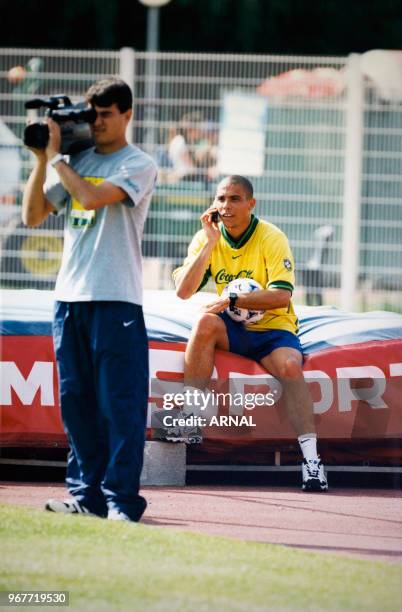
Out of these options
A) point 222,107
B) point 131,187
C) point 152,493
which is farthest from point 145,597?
point 222,107

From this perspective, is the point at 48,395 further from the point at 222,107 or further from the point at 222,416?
the point at 222,107

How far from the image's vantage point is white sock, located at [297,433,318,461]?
7.59 metres

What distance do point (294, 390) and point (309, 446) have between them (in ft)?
1.09

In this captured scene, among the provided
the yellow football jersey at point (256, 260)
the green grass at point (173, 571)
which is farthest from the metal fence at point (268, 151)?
the green grass at point (173, 571)

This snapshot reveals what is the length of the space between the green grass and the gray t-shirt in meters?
1.02

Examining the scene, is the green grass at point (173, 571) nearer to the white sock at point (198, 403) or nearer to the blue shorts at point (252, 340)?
the white sock at point (198, 403)

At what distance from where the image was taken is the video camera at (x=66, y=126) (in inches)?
239

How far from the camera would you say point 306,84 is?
13.8 metres

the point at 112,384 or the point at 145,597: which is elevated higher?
the point at 112,384

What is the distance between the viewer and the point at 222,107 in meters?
13.8

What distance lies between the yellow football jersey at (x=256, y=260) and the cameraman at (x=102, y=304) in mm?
1747

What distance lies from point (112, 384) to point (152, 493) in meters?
1.53

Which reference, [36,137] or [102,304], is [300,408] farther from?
[36,137]

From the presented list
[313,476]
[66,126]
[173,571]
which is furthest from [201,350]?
[173,571]
